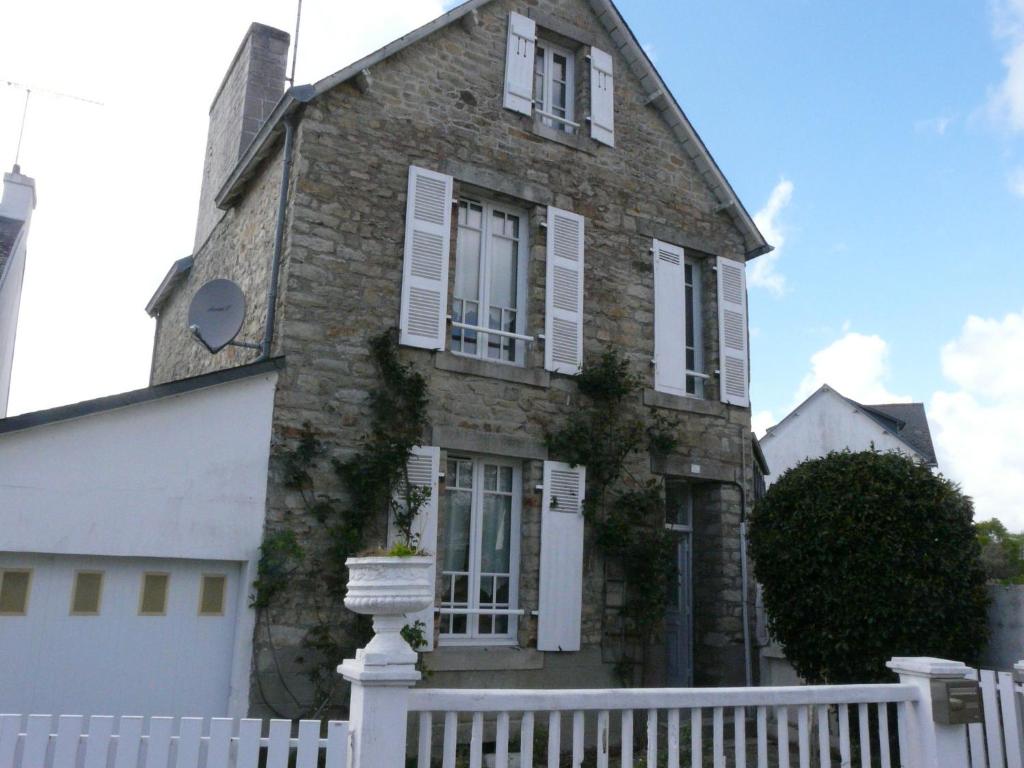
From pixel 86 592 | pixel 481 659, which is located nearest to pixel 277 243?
pixel 86 592

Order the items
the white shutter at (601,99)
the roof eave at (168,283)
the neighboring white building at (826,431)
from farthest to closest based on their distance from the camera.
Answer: the neighboring white building at (826,431)
the roof eave at (168,283)
the white shutter at (601,99)

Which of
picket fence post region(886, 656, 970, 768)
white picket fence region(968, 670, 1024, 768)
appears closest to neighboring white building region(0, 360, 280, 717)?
picket fence post region(886, 656, 970, 768)

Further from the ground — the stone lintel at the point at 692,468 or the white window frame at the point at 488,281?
the white window frame at the point at 488,281

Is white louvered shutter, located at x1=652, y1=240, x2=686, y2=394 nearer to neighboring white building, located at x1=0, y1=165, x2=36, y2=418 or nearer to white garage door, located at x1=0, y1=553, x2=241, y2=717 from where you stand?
white garage door, located at x1=0, y1=553, x2=241, y2=717

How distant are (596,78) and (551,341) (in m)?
3.24

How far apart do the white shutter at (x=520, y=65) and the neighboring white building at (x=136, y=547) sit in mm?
4005

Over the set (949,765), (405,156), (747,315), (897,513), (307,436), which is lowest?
(949,765)

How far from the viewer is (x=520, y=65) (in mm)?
9688

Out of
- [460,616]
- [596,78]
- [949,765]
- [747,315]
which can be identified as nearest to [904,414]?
[747,315]

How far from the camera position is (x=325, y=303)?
8.00 meters

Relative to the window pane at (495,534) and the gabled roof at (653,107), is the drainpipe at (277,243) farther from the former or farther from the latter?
the window pane at (495,534)

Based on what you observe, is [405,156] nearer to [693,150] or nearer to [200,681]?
[693,150]

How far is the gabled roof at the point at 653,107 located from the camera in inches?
352

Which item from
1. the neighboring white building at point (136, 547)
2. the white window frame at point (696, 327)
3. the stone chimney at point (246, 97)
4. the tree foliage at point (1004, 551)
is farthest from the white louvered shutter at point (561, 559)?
the tree foliage at point (1004, 551)
